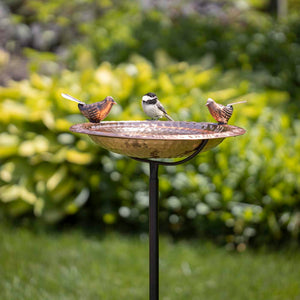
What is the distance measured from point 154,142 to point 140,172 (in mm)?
1943

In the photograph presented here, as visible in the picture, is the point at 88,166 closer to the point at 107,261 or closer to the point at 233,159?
the point at 107,261

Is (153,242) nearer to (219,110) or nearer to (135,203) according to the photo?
(219,110)

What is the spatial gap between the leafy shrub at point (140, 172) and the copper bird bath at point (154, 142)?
1.40 m

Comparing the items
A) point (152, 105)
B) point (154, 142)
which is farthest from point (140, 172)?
point (154, 142)

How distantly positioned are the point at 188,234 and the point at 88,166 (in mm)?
1060

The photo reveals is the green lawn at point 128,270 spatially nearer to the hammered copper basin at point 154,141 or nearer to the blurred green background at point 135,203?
the blurred green background at point 135,203

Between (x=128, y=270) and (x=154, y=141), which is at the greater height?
(x=154, y=141)

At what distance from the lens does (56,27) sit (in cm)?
714

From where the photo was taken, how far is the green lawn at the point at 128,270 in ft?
8.42

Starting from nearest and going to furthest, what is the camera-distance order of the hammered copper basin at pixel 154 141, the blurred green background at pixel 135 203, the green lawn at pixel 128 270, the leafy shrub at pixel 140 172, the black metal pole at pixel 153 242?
the hammered copper basin at pixel 154 141
the black metal pole at pixel 153 242
the green lawn at pixel 128 270
the blurred green background at pixel 135 203
the leafy shrub at pixel 140 172

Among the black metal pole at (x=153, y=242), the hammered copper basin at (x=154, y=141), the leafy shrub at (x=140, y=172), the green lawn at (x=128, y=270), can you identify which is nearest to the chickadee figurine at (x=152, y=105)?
the hammered copper basin at (x=154, y=141)

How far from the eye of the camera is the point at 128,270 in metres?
2.85

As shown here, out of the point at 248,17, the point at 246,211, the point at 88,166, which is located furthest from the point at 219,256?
the point at 248,17

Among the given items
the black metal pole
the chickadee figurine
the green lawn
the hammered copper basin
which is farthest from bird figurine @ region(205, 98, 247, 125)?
the green lawn
